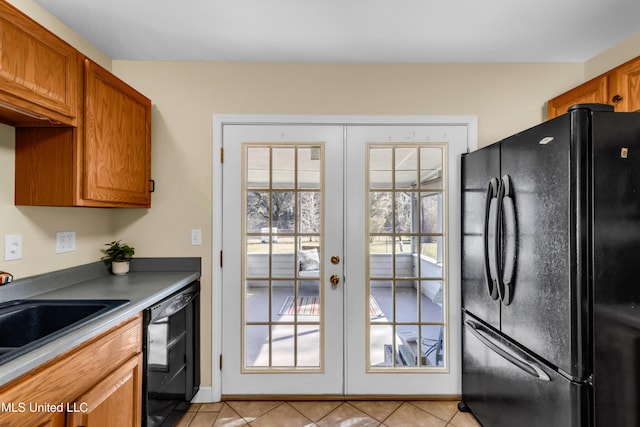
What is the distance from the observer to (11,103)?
1208 mm

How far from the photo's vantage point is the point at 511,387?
156cm

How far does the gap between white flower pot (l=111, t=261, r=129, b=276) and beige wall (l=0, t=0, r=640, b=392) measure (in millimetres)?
144

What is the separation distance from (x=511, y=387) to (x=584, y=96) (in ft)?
5.77

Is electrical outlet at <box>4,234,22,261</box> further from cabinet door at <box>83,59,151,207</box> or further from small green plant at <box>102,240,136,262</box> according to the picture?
small green plant at <box>102,240,136,262</box>

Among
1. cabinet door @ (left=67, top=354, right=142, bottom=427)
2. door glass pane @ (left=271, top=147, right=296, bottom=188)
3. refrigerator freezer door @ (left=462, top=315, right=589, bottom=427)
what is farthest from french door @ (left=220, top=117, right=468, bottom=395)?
cabinet door @ (left=67, top=354, right=142, bottom=427)

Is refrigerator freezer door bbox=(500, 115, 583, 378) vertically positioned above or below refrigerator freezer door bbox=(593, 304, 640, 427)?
above

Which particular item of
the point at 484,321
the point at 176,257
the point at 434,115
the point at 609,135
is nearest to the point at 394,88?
the point at 434,115

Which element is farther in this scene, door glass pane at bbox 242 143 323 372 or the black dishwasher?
door glass pane at bbox 242 143 323 372

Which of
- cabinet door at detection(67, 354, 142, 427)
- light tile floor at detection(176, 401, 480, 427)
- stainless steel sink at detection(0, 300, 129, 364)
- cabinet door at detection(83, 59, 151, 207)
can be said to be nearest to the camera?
cabinet door at detection(67, 354, 142, 427)

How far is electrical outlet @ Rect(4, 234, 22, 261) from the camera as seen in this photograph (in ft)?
4.79

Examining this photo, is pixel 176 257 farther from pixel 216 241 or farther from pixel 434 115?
pixel 434 115

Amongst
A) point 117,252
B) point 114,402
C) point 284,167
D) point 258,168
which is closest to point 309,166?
point 284,167

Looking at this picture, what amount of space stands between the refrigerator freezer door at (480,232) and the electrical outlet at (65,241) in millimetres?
2392

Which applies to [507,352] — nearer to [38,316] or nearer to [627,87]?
[627,87]
